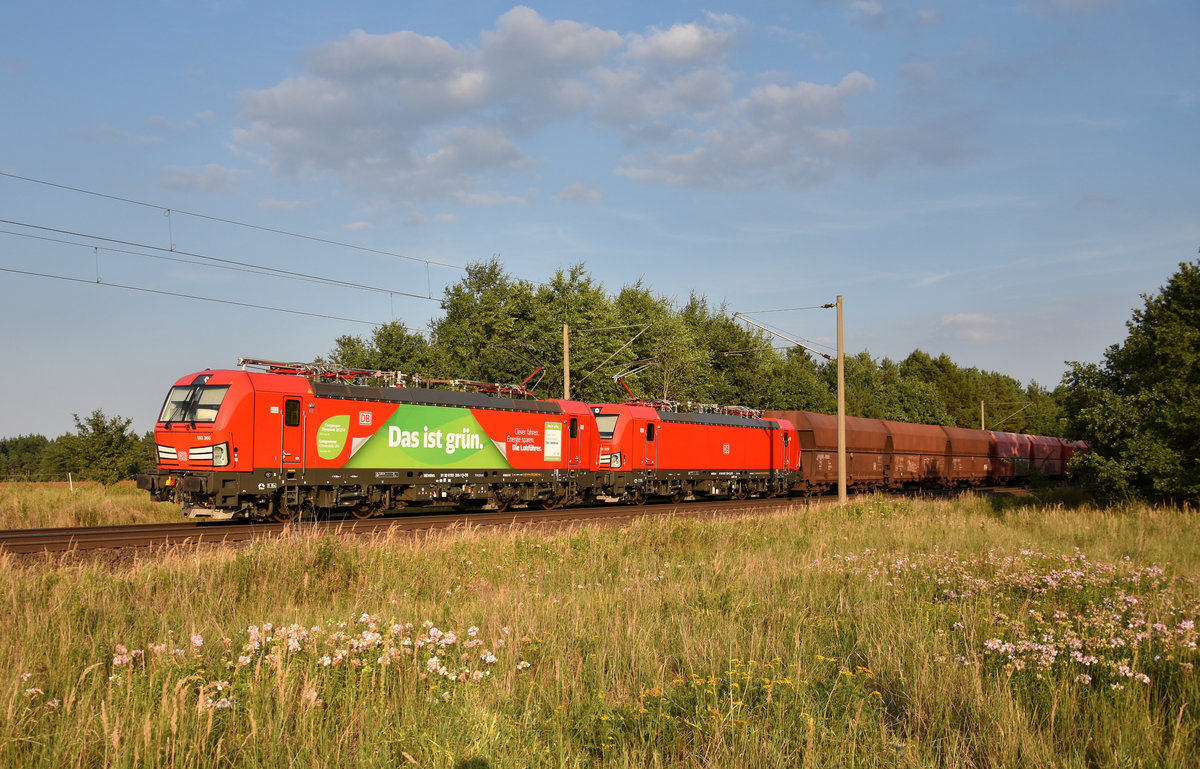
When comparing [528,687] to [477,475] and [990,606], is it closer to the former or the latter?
[990,606]

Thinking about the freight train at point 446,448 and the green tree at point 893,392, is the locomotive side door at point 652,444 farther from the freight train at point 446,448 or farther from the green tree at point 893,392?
the green tree at point 893,392

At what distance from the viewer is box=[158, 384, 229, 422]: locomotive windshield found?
20.4m

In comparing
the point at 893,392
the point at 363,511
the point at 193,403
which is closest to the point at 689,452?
the point at 363,511

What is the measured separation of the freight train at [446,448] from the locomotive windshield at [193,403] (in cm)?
4

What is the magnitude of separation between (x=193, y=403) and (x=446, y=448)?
7688mm

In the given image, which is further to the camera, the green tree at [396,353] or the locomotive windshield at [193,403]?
the green tree at [396,353]

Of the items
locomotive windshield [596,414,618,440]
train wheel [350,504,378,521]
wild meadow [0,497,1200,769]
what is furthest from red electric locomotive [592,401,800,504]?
wild meadow [0,497,1200,769]

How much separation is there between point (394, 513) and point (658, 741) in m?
23.3

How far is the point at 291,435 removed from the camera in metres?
21.7

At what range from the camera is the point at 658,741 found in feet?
17.1

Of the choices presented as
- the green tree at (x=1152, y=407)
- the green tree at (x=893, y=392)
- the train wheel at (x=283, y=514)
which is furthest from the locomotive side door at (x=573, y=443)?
the green tree at (x=893, y=392)

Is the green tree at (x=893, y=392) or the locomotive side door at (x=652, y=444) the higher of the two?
the green tree at (x=893, y=392)

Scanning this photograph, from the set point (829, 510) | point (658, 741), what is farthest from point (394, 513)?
point (658, 741)

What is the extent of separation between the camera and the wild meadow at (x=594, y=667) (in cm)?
501
